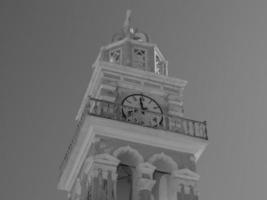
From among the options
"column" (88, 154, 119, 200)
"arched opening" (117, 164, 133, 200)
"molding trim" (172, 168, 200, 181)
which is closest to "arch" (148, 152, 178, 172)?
"molding trim" (172, 168, 200, 181)

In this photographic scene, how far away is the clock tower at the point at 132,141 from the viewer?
28344mm

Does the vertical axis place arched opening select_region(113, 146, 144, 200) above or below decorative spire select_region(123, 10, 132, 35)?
below

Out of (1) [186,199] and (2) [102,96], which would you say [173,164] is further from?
(2) [102,96]

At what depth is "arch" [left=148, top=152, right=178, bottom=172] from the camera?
1148 inches

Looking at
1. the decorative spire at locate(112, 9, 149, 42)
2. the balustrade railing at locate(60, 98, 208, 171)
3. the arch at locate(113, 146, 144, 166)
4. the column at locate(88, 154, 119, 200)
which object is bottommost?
the column at locate(88, 154, 119, 200)

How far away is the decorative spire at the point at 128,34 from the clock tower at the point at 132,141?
252cm

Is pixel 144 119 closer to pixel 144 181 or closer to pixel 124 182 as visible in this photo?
pixel 124 182

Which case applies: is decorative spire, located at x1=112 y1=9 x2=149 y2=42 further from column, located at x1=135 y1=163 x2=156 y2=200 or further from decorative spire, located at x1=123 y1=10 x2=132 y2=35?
column, located at x1=135 y1=163 x2=156 y2=200

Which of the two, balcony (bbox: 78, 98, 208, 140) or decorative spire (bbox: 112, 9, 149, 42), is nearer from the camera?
balcony (bbox: 78, 98, 208, 140)

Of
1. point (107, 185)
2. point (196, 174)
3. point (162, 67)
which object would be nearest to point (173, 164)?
point (196, 174)

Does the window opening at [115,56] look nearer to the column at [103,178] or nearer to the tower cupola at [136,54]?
the tower cupola at [136,54]

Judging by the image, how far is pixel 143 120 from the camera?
29.9 meters

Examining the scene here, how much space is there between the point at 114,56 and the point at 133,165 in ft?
20.5

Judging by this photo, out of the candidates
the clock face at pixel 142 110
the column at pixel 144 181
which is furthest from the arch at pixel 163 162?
the clock face at pixel 142 110
